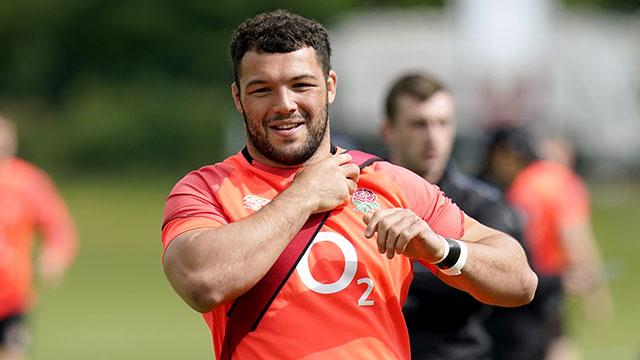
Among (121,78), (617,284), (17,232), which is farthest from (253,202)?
(121,78)

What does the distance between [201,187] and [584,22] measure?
137 ft

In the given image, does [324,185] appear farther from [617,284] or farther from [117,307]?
[617,284]

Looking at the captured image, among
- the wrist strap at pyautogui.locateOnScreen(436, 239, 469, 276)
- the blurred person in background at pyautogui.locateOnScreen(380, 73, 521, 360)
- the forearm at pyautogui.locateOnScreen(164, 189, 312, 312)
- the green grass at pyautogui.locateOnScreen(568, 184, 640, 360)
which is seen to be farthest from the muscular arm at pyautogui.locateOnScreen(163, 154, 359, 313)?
the green grass at pyautogui.locateOnScreen(568, 184, 640, 360)

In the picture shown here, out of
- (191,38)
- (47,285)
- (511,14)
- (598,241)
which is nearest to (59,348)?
(47,285)

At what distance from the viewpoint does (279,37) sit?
342cm

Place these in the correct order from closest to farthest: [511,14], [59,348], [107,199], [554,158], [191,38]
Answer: [554,158]
[59,348]
[511,14]
[107,199]
[191,38]

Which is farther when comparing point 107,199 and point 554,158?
point 107,199

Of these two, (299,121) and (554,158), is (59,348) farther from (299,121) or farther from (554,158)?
(299,121)

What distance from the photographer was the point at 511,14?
29.7 meters

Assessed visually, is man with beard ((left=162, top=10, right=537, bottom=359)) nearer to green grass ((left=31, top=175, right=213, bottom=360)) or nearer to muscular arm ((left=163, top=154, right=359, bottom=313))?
muscular arm ((left=163, top=154, right=359, bottom=313))

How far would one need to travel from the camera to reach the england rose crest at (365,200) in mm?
3475

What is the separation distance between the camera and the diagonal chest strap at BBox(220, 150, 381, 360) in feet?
10.9

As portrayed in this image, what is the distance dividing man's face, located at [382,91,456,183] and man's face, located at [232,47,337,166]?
2076mm

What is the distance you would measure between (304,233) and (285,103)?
44 centimetres
